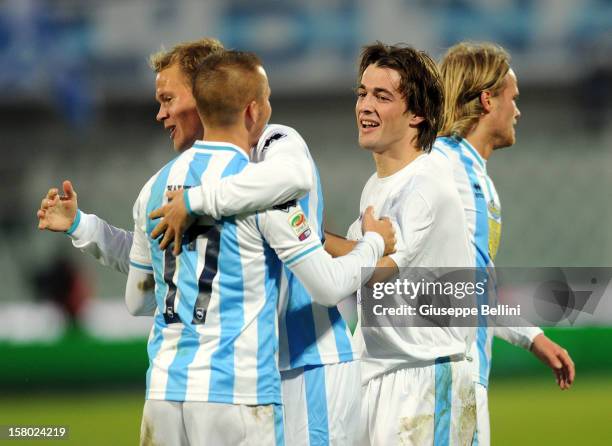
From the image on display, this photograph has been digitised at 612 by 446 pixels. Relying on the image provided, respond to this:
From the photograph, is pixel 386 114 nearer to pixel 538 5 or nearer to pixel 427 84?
pixel 427 84

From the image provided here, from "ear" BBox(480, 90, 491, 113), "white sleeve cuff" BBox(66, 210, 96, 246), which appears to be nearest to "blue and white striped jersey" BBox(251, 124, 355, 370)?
"white sleeve cuff" BBox(66, 210, 96, 246)

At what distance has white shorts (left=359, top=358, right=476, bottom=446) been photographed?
3961 millimetres

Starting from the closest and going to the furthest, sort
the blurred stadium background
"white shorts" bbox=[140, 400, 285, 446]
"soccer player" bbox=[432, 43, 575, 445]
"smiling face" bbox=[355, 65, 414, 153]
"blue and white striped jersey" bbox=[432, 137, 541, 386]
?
"white shorts" bbox=[140, 400, 285, 446]
"smiling face" bbox=[355, 65, 414, 153]
"blue and white striped jersey" bbox=[432, 137, 541, 386]
"soccer player" bbox=[432, 43, 575, 445]
the blurred stadium background

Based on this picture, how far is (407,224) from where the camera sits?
12.6 ft

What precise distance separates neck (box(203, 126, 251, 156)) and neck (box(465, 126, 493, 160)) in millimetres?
1565

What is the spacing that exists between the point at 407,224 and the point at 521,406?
7.46 metres

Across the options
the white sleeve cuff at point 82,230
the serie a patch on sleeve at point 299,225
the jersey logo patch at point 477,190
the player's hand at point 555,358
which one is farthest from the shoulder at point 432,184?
the white sleeve cuff at point 82,230

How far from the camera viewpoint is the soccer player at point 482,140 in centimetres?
452

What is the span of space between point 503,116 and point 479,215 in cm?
54

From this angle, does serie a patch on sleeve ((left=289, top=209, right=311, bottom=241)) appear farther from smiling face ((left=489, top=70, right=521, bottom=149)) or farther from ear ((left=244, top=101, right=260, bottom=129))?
smiling face ((left=489, top=70, right=521, bottom=149))

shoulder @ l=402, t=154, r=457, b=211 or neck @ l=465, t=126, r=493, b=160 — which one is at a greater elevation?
neck @ l=465, t=126, r=493, b=160

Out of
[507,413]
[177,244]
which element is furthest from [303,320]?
[507,413]

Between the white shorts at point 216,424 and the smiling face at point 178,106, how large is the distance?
97cm

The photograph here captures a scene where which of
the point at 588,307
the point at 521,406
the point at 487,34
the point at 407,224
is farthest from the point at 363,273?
the point at 487,34
